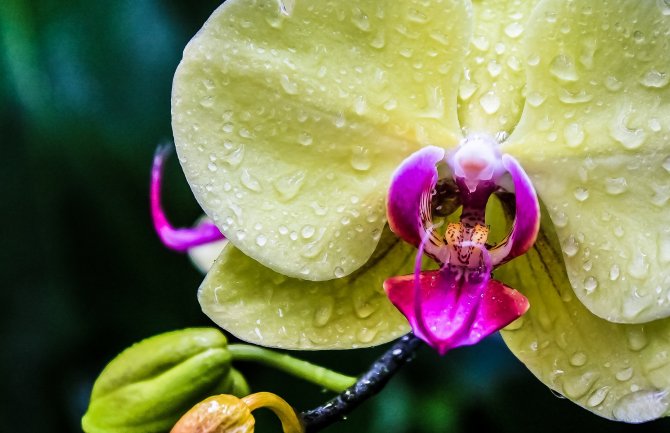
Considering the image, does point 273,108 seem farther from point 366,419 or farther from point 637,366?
point 366,419

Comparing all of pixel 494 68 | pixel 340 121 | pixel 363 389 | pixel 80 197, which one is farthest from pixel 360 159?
pixel 80 197

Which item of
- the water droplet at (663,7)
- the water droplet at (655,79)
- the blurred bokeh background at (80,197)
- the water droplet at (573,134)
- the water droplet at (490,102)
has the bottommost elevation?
the blurred bokeh background at (80,197)

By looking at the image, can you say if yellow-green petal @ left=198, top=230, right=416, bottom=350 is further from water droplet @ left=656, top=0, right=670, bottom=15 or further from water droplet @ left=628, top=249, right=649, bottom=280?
water droplet @ left=656, top=0, right=670, bottom=15

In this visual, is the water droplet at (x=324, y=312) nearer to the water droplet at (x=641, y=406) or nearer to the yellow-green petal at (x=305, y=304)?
the yellow-green petal at (x=305, y=304)

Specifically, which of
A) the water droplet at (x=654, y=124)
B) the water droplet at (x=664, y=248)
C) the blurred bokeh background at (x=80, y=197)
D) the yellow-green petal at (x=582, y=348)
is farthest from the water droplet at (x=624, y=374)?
the blurred bokeh background at (x=80, y=197)

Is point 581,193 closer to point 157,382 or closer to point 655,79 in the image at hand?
point 655,79

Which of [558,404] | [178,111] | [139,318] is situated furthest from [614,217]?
[139,318]

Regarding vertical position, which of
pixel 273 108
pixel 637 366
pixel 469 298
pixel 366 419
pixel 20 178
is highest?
pixel 273 108
